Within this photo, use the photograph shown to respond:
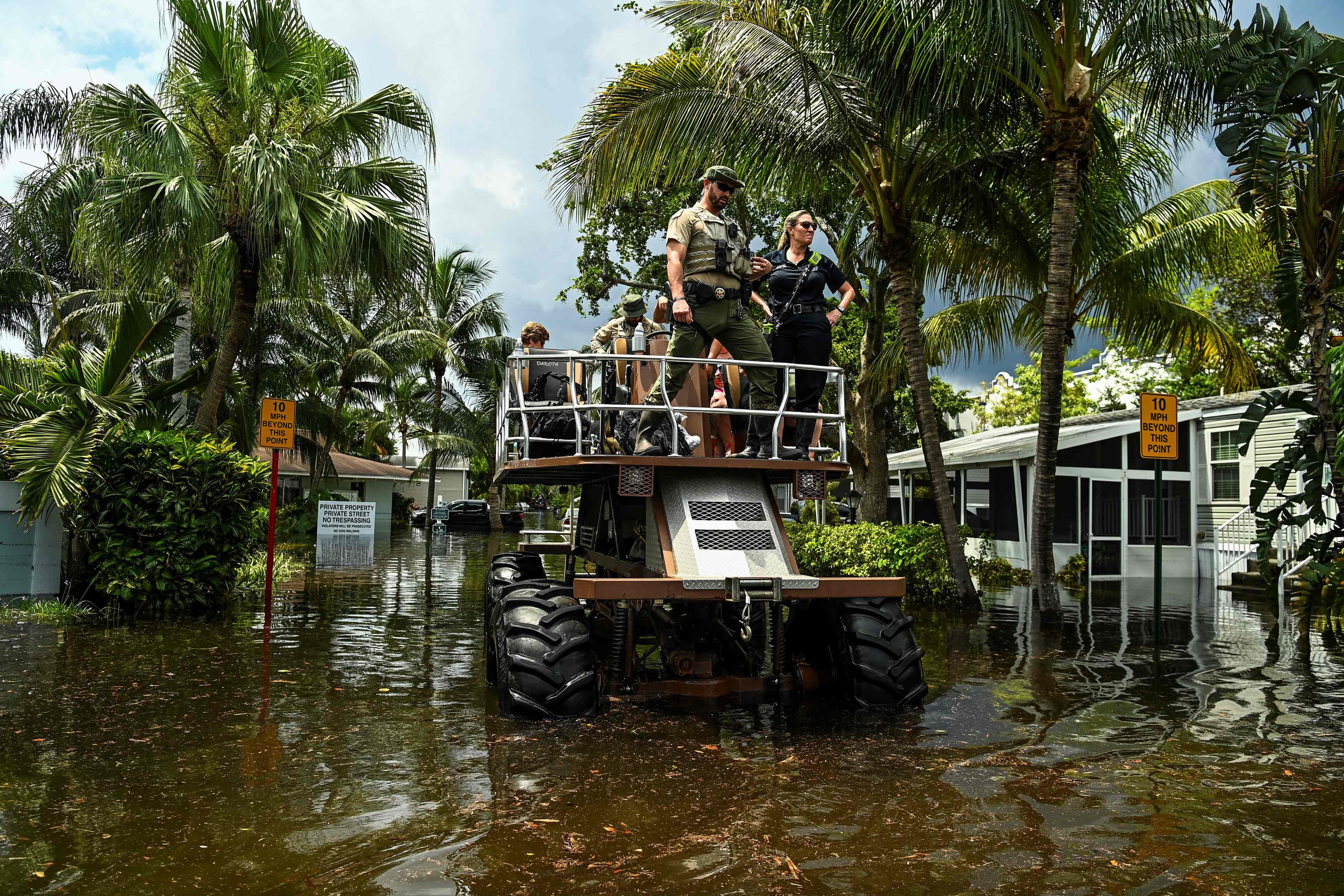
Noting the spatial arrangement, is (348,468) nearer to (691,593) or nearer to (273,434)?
(273,434)

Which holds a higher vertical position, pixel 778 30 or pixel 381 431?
pixel 778 30

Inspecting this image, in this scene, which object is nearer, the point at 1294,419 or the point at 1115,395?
the point at 1294,419

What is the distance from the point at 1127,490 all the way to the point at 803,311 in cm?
1479

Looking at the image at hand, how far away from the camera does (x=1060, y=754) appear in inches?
239

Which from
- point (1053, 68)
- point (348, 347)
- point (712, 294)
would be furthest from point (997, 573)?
point (348, 347)

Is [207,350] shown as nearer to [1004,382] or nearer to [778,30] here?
[778,30]

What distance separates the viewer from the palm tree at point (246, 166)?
13.3 meters

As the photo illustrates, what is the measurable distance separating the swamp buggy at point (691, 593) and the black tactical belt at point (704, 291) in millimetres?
529

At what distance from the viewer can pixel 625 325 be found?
30.9 ft

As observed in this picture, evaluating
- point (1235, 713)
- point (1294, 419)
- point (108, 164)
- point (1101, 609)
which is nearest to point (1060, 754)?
point (1235, 713)

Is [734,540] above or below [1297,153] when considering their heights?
below

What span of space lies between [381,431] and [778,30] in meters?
35.1

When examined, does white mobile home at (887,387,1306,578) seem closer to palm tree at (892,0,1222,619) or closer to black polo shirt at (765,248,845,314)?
palm tree at (892,0,1222,619)

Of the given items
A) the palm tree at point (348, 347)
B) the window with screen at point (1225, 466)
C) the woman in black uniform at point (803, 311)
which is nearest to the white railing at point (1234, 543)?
the window with screen at point (1225, 466)
